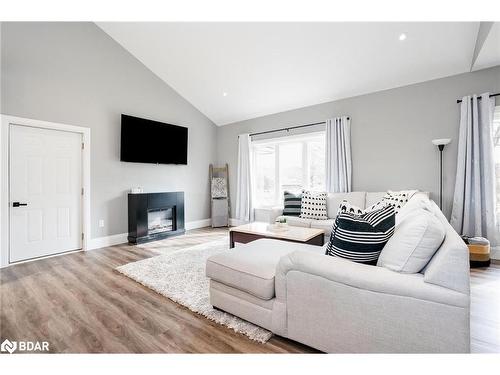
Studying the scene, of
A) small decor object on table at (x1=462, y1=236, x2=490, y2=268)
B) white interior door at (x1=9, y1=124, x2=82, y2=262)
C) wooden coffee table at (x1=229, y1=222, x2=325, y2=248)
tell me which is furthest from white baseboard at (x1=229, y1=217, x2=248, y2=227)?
small decor object on table at (x1=462, y1=236, x2=490, y2=268)

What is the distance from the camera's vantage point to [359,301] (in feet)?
4.29

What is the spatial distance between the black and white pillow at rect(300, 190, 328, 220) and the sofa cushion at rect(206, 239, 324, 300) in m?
2.10

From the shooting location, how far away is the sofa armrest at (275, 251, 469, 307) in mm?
1157

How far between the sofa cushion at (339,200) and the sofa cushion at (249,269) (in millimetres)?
2244

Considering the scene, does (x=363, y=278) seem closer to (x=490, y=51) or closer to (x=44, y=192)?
(x=490, y=51)

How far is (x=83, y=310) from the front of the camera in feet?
6.81

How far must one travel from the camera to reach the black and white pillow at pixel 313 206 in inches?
162

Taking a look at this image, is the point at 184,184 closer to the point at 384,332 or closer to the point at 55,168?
the point at 55,168

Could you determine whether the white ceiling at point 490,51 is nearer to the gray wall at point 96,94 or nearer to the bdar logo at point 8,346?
the bdar logo at point 8,346

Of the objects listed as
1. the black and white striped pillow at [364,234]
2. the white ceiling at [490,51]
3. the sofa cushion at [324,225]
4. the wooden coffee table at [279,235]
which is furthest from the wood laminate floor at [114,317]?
the white ceiling at [490,51]

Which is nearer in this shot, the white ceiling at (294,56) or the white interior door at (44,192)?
the white ceiling at (294,56)

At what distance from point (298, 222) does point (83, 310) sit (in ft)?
9.78

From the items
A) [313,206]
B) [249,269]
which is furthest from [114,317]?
[313,206]
